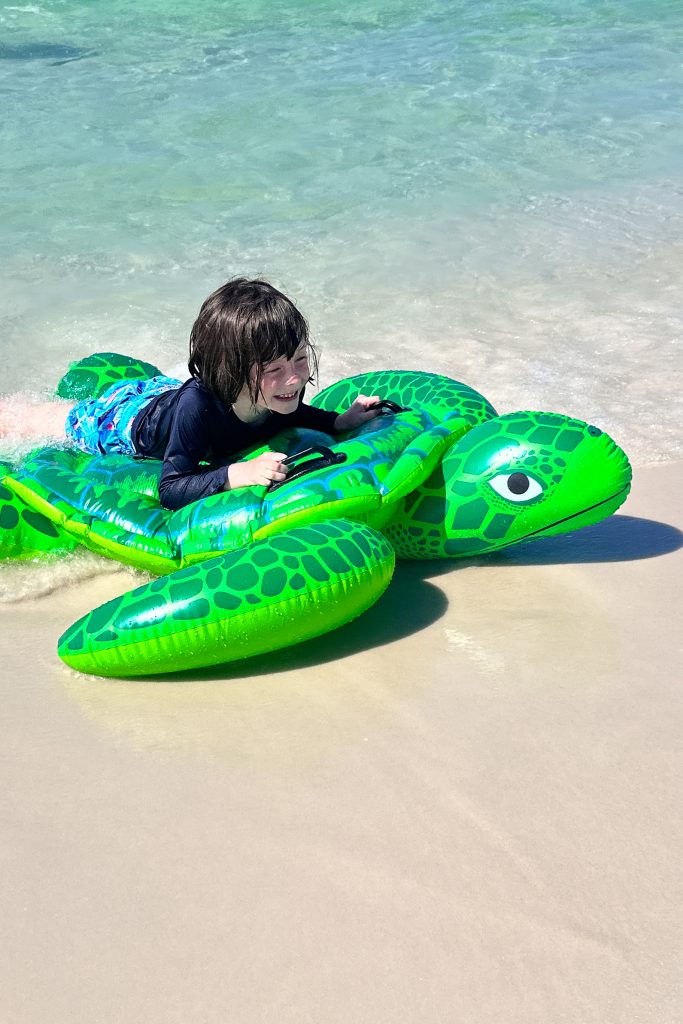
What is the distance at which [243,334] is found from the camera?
3.07m

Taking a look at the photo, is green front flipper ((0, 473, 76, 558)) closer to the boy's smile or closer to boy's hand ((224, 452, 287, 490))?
boy's hand ((224, 452, 287, 490))

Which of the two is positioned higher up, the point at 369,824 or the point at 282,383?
the point at 282,383

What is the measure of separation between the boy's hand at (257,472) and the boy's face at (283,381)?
0.15 metres

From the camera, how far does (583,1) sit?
12961 mm

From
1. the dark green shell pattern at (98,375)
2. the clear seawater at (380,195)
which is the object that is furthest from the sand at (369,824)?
the clear seawater at (380,195)

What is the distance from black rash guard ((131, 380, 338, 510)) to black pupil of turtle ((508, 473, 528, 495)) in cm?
72

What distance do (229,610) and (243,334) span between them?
0.80 metres

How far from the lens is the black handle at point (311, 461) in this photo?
3.16 m

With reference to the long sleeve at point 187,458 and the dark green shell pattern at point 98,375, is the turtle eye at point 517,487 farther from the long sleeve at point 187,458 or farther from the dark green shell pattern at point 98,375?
the dark green shell pattern at point 98,375

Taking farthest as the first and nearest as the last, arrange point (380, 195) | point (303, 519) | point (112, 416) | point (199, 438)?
1. point (380, 195)
2. point (112, 416)
3. point (199, 438)
4. point (303, 519)

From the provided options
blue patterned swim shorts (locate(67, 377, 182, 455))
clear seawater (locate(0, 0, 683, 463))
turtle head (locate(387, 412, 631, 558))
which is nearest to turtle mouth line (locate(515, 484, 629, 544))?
turtle head (locate(387, 412, 631, 558))

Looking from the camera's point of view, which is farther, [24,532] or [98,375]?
[98,375]

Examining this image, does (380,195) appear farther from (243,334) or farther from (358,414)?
(243,334)

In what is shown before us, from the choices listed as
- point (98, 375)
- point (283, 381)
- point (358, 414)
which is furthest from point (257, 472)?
point (98, 375)
